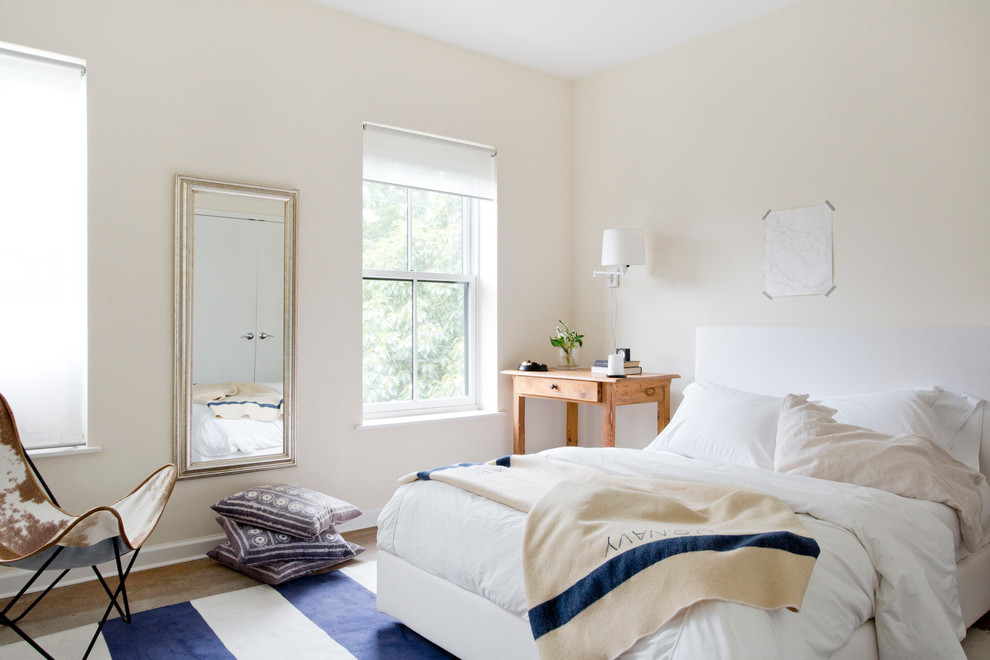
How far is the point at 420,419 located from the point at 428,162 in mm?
1523

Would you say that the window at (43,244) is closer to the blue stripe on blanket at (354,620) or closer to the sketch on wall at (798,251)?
the blue stripe on blanket at (354,620)

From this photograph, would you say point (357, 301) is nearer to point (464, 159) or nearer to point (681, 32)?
point (464, 159)

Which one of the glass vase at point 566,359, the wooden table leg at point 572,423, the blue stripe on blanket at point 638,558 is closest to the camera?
the blue stripe on blanket at point 638,558

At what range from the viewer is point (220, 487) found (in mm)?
3422

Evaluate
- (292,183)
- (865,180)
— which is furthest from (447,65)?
(865,180)

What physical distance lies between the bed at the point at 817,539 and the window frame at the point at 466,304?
1482 millimetres

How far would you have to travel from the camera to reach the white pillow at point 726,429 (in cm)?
294

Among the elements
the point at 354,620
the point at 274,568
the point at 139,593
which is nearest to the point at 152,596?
the point at 139,593

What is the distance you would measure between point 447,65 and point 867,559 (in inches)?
136

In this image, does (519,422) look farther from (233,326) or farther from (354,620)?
(354,620)

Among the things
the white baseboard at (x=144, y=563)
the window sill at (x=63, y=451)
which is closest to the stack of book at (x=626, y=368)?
the white baseboard at (x=144, y=563)

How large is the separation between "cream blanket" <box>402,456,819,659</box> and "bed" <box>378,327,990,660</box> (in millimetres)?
51

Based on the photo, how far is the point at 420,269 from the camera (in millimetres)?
4352

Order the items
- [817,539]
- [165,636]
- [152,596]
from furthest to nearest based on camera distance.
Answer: [152,596] < [165,636] < [817,539]
